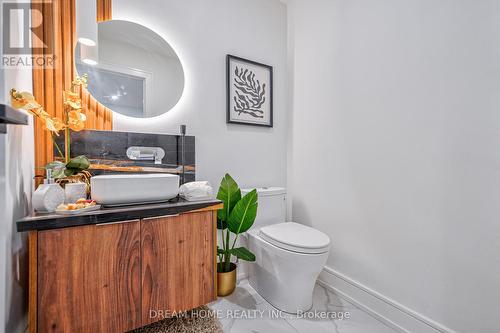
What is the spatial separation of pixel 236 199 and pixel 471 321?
1.44 m

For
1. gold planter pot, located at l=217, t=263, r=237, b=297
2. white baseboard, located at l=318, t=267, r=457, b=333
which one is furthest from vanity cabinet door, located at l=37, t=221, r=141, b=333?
white baseboard, located at l=318, t=267, r=457, b=333

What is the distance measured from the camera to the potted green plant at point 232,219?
1625 mm

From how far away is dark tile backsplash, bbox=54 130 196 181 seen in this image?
1398 millimetres

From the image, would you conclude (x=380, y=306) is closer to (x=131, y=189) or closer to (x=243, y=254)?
(x=243, y=254)

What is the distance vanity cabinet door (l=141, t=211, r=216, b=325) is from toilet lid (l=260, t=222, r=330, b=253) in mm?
414

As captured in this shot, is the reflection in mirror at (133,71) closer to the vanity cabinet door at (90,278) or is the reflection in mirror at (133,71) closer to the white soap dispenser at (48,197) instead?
the white soap dispenser at (48,197)

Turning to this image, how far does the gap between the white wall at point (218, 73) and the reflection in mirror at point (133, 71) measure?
0.19ft

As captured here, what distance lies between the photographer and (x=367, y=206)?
1608 millimetres

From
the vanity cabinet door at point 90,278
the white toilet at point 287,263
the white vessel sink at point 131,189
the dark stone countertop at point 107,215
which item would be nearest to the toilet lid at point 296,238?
the white toilet at point 287,263

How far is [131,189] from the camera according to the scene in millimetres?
1188

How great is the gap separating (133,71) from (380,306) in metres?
2.30

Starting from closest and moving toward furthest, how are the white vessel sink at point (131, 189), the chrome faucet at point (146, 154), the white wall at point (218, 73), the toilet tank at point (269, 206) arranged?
1. the white vessel sink at point (131, 189)
2. the chrome faucet at point (146, 154)
3. the white wall at point (218, 73)
4. the toilet tank at point (269, 206)

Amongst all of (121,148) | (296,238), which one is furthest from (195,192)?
(296,238)

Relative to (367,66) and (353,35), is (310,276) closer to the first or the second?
(367,66)
